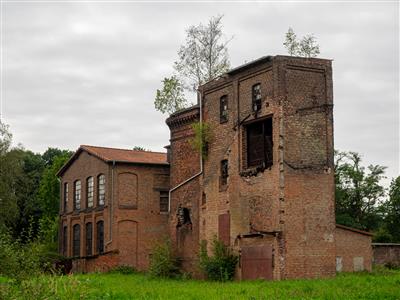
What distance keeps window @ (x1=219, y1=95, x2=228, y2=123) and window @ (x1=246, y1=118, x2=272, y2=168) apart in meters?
2.03

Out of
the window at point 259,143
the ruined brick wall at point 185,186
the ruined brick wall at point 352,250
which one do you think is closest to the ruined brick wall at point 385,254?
the ruined brick wall at point 352,250

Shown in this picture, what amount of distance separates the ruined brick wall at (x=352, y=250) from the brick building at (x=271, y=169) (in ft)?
0.76

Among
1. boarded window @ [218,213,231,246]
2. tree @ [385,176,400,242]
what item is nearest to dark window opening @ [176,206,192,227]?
boarded window @ [218,213,231,246]

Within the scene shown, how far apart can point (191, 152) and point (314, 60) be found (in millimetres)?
9941

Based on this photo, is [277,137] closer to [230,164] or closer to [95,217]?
[230,164]

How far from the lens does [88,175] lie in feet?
148

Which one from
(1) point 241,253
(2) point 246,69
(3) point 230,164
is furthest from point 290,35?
(1) point 241,253

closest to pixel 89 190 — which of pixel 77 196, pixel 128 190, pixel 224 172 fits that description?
pixel 77 196

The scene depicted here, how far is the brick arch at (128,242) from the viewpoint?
41250 mm

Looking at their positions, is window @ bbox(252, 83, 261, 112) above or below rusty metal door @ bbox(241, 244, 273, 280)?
above

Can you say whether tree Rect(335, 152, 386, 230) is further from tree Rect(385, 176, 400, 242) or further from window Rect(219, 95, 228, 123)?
window Rect(219, 95, 228, 123)

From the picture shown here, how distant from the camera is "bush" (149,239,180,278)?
3497 centimetres

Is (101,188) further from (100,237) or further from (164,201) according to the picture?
(164,201)

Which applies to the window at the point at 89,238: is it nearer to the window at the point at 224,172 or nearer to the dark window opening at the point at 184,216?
the dark window opening at the point at 184,216
